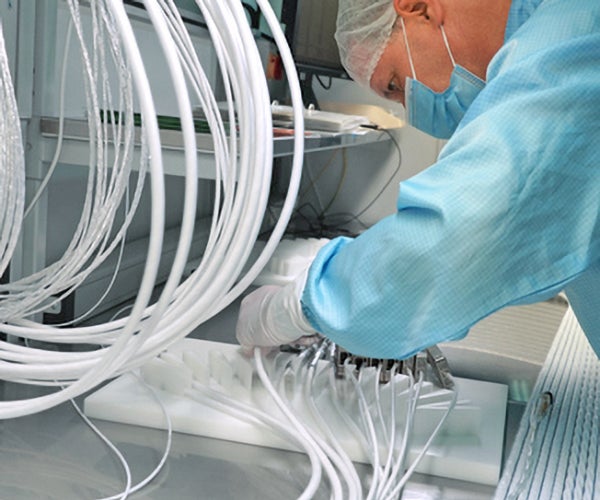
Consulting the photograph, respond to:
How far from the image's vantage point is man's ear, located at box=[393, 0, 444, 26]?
1.17m

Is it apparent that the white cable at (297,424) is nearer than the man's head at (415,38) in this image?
Yes

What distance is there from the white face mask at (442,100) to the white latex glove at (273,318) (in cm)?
39

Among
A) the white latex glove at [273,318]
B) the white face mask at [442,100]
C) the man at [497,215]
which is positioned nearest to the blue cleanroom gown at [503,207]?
the man at [497,215]

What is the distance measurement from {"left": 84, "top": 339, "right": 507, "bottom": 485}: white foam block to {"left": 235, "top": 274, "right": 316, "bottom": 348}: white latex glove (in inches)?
2.0

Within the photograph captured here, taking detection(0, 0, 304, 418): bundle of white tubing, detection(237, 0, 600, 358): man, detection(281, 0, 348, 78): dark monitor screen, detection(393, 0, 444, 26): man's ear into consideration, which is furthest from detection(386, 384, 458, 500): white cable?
detection(281, 0, 348, 78): dark monitor screen

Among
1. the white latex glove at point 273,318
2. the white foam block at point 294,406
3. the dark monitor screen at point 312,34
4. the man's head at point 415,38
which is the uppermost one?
the man's head at point 415,38

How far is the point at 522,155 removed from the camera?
0.89 metres

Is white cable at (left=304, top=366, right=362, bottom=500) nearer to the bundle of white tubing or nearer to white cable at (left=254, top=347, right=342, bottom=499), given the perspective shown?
white cable at (left=254, top=347, right=342, bottom=499)

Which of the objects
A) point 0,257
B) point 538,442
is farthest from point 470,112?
point 0,257

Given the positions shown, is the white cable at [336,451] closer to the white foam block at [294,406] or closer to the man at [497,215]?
the white foam block at [294,406]

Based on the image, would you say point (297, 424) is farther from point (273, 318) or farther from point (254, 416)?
point (273, 318)

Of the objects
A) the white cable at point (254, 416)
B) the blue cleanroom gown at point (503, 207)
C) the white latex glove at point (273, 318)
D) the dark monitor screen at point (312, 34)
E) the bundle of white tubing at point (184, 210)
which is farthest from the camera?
the dark monitor screen at point (312, 34)

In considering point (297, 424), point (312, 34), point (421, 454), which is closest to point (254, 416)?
point (297, 424)

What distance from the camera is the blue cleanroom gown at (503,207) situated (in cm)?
89
